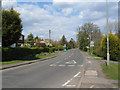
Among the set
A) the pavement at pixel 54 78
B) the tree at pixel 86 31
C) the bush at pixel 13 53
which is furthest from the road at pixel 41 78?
the tree at pixel 86 31

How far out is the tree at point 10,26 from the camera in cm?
2473

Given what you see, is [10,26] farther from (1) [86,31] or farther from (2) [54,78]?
(1) [86,31]

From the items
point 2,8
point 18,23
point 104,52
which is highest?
point 2,8

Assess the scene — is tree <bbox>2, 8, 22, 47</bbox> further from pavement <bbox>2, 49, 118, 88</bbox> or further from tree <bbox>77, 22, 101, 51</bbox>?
tree <bbox>77, 22, 101, 51</bbox>

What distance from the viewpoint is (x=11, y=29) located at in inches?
996

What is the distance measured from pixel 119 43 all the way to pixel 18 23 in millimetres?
17552

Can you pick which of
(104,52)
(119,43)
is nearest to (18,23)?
(104,52)

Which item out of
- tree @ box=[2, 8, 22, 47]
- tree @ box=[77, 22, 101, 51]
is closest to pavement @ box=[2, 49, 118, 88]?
tree @ box=[2, 8, 22, 47]

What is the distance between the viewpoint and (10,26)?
24.9 meters

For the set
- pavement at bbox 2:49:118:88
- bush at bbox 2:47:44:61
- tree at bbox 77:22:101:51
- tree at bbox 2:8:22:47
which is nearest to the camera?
pavement at bbox 2:49:118:88

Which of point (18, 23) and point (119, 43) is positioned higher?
point (18, 23)

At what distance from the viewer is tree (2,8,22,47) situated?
81.1ft

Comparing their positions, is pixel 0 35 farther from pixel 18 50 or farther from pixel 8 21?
pixel 18 50

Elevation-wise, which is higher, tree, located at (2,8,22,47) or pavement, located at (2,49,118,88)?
tree, located at (2,8,22,47)
